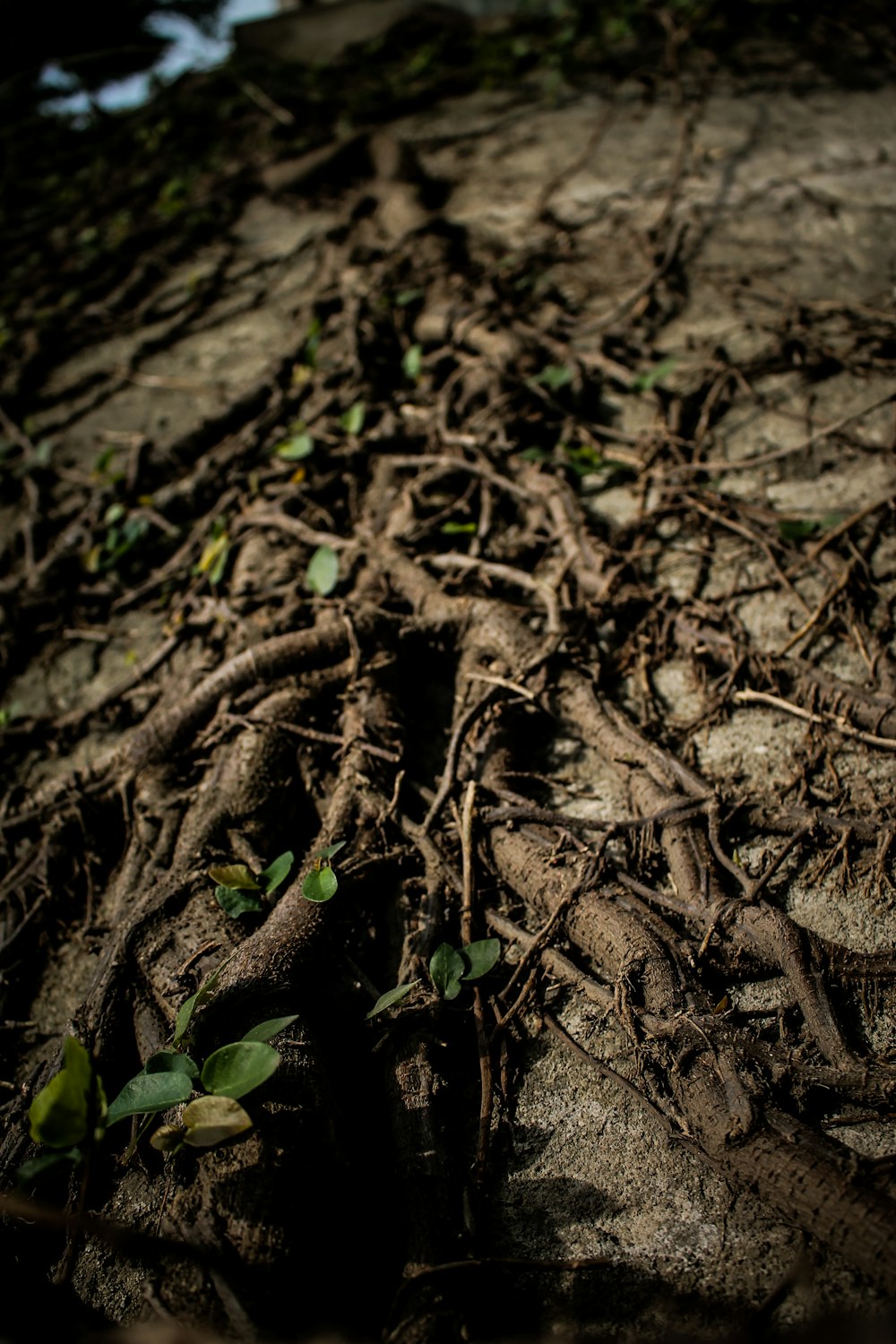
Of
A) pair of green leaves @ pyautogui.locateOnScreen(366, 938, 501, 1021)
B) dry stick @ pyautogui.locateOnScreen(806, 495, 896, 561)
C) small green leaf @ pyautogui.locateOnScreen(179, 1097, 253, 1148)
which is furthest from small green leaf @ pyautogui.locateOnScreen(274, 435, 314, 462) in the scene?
small green leaf @ pyautogui.locateOnScreen(179, 1097, 253, 1148)

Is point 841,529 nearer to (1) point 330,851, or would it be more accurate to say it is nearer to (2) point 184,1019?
(1) point 330,851

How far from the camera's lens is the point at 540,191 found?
13.0ft

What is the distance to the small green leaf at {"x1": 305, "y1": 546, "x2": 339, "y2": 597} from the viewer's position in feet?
6.52

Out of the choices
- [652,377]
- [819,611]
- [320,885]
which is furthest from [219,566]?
[819,611]

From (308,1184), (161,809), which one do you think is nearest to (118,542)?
(161,809)

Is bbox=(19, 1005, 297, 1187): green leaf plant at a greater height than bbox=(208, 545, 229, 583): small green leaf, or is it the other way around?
bbox=(208, 545, 229, 583): small green leaf

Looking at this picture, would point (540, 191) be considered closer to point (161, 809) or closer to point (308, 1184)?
point (161, 809)

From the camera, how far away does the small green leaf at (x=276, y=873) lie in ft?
4.66

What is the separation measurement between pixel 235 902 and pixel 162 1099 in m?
0.39

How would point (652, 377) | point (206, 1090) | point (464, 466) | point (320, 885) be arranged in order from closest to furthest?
point (206, 1090) → point (320, 885) → point (464, 466) → point (652, 377)

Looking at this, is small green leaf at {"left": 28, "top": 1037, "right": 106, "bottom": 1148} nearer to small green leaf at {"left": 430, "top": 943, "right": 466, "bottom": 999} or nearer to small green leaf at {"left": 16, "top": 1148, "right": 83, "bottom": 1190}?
small green leaf at {"left": 16, "top": 1148, "right": 83, "bottom": 1190}

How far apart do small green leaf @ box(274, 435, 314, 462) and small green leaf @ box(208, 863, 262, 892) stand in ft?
5.16

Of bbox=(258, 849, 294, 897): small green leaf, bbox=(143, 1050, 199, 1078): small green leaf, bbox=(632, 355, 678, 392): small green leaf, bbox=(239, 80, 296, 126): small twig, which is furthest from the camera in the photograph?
bbox=(239, 80, 296, 126): small twig

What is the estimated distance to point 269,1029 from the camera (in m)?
1.12
